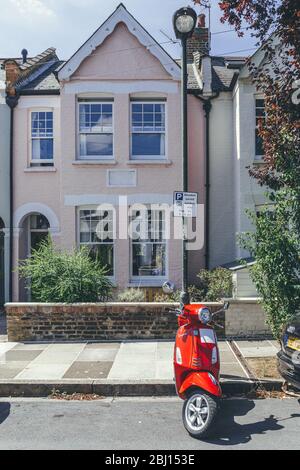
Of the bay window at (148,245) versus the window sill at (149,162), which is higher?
the window sill at (149,162)

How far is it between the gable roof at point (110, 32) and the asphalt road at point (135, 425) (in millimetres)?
8950

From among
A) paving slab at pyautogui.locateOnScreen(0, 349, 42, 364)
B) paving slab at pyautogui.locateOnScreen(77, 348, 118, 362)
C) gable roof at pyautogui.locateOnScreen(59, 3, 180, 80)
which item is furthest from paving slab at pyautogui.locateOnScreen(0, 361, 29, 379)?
gable roof at pyautogui.locateOnScreen(59, 3, 180, 80)

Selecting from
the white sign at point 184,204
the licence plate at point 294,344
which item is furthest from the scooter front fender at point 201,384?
the white sign at point 184,204

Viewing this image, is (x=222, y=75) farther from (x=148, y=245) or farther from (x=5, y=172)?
(x=5, y=172)

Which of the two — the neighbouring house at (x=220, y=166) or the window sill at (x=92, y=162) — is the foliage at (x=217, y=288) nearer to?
the neighbouring house at (x=220, y=166)

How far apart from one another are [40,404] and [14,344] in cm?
317

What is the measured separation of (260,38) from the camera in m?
7.79

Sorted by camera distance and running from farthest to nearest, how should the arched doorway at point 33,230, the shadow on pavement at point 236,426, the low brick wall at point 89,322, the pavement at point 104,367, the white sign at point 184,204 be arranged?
1. the arched doorway at point 33,230
2. the low brick wall at point 89,322
3. the white sign at point 184,204
4. the pavement at point 104,367
5. the shadow on pavement at point 236,426

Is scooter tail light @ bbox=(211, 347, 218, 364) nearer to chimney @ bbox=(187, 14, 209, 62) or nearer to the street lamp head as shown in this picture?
the street lamp head

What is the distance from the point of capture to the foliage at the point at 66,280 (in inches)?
393

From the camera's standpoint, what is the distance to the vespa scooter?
5348 millimetres

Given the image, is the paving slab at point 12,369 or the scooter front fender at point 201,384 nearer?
the scooter front fender at point 201,384

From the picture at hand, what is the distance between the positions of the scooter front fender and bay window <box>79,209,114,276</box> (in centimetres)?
763

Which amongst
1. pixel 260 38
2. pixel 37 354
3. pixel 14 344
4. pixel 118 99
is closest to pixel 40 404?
pixel 37 354
